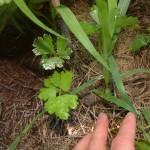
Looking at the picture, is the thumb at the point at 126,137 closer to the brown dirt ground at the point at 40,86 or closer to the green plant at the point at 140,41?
the brown dirt ground at the point at 40,86

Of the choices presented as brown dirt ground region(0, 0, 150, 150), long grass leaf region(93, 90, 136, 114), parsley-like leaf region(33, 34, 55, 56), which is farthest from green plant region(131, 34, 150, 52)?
parsley-like leaf region(33, 34, 55, 56)

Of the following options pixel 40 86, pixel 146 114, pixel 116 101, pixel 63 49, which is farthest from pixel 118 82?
pixel 40 86

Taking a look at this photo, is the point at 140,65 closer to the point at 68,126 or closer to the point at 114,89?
the point at 114,89

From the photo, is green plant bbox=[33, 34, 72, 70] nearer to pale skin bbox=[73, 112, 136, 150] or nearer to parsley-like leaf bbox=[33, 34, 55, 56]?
parsley-like leaf bbox=[33, 34, 55, 56]

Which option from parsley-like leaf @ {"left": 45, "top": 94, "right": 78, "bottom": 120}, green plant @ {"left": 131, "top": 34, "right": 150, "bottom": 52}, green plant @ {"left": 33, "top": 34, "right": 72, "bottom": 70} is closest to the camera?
parsley-like leaf @ {"left": 45, "top": 94, "right": 78, "bottom": 120}

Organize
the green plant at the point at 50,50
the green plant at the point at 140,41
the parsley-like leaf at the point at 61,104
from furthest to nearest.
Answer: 1. the green plant at the point at 140,41
2. the green plant at the point at 50,50
3. the parsley-like leaf at the point at 61,104

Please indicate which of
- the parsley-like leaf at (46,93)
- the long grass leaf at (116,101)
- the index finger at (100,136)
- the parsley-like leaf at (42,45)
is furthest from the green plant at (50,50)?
the index finger at (100,136)
